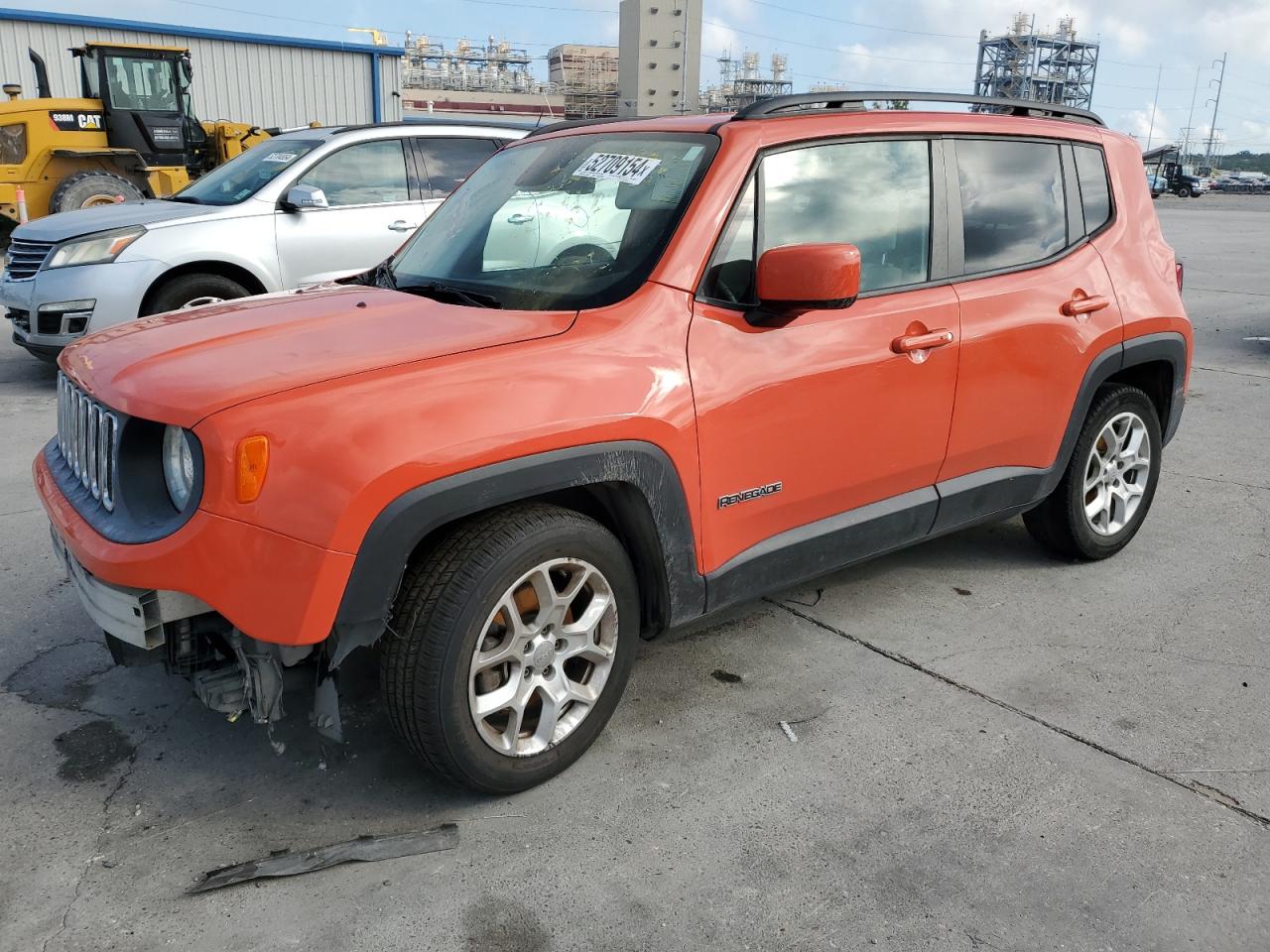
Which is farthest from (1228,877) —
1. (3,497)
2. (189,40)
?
(189,40)

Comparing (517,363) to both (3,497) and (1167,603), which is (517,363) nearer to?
(1167,603)

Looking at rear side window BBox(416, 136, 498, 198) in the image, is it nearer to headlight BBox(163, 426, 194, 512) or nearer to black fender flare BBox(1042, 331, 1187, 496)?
black fender flare BBox(1042, 331, 1187, 496)

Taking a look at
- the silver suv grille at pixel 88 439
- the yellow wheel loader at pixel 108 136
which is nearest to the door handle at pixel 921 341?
the silver suv grille at pixel 88 439

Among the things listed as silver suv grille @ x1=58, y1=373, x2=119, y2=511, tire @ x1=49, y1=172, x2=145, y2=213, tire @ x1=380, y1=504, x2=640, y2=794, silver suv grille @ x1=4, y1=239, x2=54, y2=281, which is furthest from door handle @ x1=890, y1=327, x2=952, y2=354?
tire @ x1=49, y1=172, x2=145, y2=213

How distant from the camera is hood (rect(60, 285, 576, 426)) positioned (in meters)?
2.55

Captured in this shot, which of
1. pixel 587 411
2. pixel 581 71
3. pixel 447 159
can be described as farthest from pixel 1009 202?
pixel 581 71

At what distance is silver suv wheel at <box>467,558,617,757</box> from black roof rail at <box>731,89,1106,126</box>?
61.7 inches

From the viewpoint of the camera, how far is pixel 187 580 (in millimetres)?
2426

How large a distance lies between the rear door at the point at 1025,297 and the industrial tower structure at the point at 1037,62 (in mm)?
101397

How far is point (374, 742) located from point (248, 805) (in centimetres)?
40

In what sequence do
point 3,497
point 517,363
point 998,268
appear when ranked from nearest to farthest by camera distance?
point 517,363
point 998,268
point 3,497

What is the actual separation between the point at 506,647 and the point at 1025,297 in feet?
7.65


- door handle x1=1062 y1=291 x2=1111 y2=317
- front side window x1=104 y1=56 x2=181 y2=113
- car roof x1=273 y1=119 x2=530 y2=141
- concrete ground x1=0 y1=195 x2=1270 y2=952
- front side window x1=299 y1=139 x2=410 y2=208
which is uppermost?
front side window x1=104 y1=56 x2=181 y2=113

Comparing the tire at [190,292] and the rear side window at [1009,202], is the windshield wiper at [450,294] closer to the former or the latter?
the rear side window at [1009,202]
